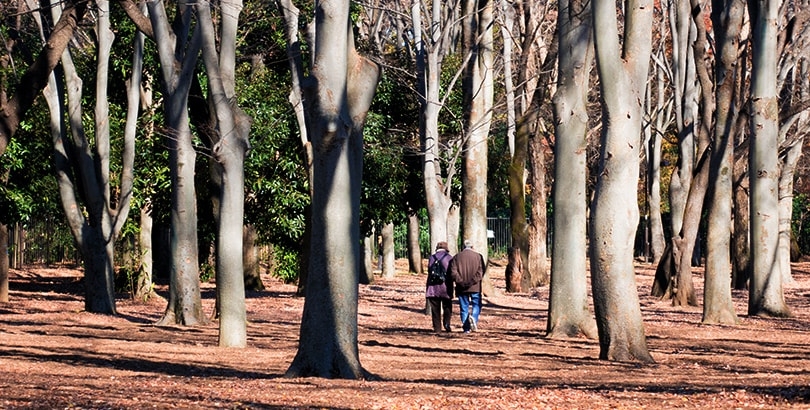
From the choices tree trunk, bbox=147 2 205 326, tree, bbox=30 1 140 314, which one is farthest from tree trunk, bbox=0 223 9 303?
tree trunk, bbox=147 2 205 326

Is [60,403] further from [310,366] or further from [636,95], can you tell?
[636,95]

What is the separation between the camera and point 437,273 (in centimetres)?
2034

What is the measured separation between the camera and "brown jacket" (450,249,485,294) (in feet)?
65.4

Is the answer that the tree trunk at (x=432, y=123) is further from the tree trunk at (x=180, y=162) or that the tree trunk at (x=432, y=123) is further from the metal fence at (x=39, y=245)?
the metal fence at (x=39, y=245)

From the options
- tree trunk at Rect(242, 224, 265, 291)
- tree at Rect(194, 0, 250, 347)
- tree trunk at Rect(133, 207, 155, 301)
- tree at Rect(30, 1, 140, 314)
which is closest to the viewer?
tree at Rect(194, 0, 250, 347)

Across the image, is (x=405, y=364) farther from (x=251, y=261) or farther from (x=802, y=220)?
(x=802, y=220)

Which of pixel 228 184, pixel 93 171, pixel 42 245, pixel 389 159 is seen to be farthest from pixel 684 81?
pixel 42 245

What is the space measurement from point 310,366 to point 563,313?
722 centimetres

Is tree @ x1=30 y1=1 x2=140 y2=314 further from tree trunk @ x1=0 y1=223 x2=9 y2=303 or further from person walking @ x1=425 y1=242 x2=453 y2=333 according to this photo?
person walking @ x1=425 y1=242 x2=453 y2=333

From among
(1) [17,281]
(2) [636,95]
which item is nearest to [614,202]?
(2) [636,95]

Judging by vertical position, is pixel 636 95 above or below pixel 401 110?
below

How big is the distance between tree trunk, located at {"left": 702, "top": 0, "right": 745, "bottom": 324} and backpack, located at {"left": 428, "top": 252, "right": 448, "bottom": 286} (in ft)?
15.1

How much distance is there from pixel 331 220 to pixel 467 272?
338 inches

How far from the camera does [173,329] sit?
1994cm
